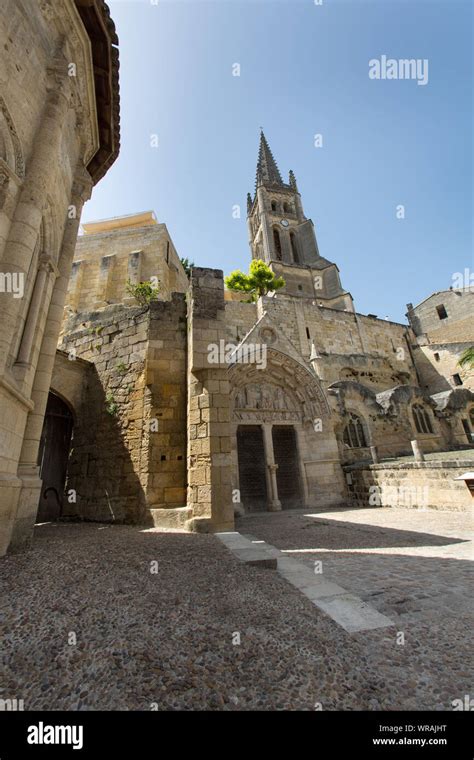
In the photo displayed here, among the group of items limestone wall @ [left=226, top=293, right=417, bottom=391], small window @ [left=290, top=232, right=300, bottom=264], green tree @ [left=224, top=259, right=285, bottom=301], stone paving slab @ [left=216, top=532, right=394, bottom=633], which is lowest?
stone paving slab @ [left=216, top=532, right=394, bottom=633]

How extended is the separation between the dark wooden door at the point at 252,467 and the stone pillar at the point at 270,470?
0.25 meters

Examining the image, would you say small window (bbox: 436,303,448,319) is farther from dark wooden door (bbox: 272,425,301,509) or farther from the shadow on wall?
the shadow on wall

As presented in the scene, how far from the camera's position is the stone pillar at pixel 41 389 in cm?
387

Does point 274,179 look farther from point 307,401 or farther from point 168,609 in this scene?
point 168,609

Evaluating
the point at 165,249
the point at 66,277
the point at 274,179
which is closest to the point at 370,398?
the point at 66,277

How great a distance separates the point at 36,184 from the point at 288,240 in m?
39.8

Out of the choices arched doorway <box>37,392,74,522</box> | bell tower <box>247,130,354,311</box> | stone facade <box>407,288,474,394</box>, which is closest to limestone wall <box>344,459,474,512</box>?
arched doorway <box>37,392,74,522</box>

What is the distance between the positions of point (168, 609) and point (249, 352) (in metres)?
10.5

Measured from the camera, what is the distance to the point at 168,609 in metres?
2.04

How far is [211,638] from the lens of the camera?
173cm

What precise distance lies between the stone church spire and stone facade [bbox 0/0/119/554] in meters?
44.7

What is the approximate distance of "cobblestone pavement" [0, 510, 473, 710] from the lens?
1.33m

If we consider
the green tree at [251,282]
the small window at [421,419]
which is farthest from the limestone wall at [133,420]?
the green tree at [251,282]

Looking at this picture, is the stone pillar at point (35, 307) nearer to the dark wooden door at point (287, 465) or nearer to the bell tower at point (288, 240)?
the dark wooden door at point (287, 465)
